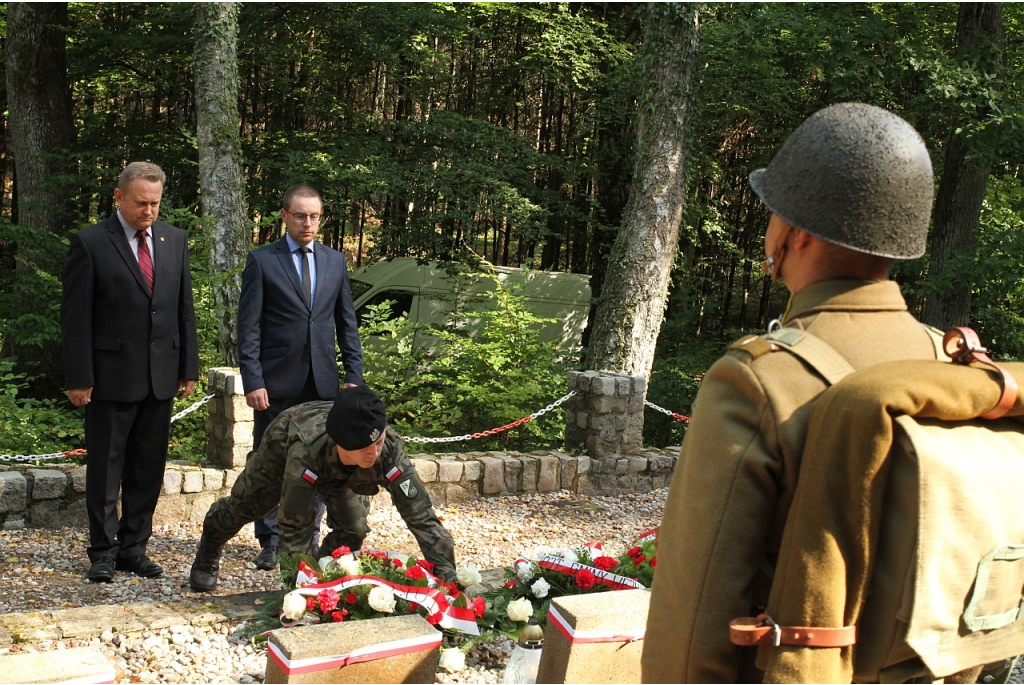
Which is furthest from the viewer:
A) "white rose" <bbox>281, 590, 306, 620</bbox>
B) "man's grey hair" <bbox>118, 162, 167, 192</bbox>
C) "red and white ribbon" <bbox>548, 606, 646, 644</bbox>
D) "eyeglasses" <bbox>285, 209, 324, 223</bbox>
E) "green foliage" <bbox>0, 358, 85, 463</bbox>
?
"green foliage" <bbox>0, 358, 85, 463</bbox>

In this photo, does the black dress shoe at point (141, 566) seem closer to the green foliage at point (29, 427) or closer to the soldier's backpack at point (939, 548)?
the green foliage at point (29, 427)

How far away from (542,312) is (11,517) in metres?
8.78

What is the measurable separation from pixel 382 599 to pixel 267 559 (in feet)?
7.28

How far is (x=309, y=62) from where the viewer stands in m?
13.5

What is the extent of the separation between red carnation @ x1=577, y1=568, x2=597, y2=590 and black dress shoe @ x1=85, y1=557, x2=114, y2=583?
2.51 metres

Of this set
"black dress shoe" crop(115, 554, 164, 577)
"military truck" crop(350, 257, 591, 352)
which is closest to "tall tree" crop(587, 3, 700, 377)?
"military truck" crop(350, 257, 591, 352)

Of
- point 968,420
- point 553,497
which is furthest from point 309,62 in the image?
point 968,420

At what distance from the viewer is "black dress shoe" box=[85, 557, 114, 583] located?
488 cm

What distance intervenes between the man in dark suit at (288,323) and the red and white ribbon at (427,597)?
67.3 inches

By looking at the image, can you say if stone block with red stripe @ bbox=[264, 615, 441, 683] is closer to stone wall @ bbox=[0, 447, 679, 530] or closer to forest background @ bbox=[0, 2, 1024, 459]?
stone wall @ bbox=[0, 447, 679, 530]

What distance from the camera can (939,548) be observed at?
1.51m

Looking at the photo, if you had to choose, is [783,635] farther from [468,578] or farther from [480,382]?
[480,382]

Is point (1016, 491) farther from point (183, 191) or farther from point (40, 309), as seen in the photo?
point (183, 191)

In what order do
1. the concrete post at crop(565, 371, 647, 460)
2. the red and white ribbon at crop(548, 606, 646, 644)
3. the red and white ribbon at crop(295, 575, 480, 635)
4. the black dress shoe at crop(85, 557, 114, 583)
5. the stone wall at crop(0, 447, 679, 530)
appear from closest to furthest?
the red and white ribbon at crop(548, 606, 646, 644)
the red and white ribbon at crop(295, 575, 480, 635)
the black dress shoe at crop(85, 557, 114, 583)
the stone wall at crop(0, 447, 679, 530)
the concrete post at crop(565, 371, 647, 460)
